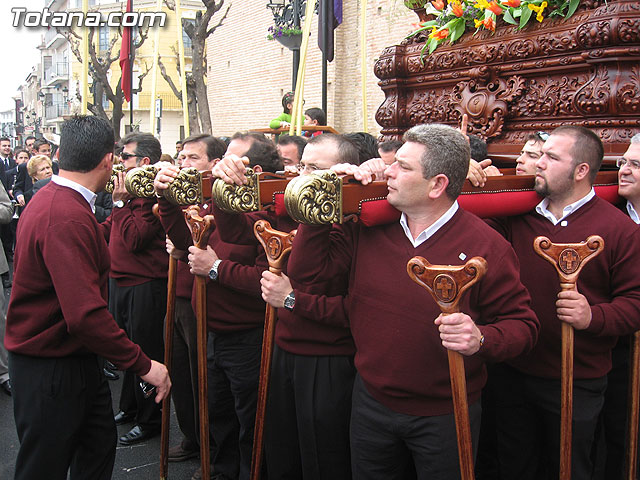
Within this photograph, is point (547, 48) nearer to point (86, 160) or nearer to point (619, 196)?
point (619, 196)

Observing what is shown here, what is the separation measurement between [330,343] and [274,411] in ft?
1.76

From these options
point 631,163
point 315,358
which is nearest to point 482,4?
point 631,163

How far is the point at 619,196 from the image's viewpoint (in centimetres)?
331

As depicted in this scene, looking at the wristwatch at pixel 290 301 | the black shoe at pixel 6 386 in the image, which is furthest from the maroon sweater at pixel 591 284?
the black shoe at pixel 6 386

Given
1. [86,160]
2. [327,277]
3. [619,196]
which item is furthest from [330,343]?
[619,196]

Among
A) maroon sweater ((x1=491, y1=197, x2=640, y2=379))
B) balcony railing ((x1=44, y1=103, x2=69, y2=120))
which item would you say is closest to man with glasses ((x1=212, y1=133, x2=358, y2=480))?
maroon sweater ((x1=491, y1=197, x2=640, y2=379))

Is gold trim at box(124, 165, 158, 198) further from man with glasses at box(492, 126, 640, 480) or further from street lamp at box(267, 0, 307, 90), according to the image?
street lamp at box(267, 0, 307, 90)

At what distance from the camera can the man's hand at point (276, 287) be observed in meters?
2.77

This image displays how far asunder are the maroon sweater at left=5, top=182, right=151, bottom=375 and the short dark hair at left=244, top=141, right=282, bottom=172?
1267mm

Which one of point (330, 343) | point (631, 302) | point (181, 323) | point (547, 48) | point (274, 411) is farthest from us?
point (181, 323)

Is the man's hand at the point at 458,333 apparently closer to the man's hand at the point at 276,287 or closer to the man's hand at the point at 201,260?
the man's hand at the point at 276,287

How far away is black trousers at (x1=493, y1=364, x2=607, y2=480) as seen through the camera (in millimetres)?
2803

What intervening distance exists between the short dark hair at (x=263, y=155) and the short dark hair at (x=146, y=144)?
1.17m

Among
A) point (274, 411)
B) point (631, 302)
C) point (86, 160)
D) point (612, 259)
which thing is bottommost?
point (274, 411)
